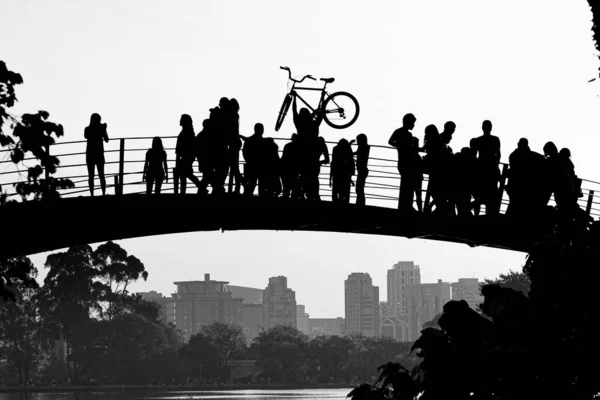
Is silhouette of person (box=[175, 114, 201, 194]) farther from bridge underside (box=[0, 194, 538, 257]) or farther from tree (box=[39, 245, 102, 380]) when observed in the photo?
tree (box=[39, 245, 102, 380])

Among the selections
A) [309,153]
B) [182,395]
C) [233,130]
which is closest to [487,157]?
[309,153]

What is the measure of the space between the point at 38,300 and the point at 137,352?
9.53 m

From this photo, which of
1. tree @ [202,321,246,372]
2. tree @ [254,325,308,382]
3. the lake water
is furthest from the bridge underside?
tree @ [202,321,246,372]

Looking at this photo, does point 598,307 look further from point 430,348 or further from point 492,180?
point 492,180

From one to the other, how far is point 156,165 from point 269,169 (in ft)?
5.26

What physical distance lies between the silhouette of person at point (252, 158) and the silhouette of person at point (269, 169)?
5 centimetres

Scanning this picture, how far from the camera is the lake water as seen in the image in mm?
92000

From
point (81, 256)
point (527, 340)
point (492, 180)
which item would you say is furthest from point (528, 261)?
point (81, 256)

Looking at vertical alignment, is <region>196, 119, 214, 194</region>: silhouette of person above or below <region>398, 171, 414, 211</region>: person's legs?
above

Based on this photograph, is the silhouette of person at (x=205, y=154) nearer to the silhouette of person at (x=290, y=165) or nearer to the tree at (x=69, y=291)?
the silhouette of person at (x=290, y=165)

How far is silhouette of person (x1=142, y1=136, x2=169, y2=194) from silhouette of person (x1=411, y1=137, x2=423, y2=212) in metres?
3.56

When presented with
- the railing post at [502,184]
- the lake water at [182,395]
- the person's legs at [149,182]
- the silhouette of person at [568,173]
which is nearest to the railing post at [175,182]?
the person's legs at [149,182]

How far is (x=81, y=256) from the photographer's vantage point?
102250mm

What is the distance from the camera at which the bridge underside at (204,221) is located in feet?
59.1
